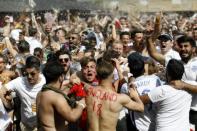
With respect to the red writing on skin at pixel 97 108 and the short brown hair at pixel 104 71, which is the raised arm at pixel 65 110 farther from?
the short brown hair at pixel 104 71

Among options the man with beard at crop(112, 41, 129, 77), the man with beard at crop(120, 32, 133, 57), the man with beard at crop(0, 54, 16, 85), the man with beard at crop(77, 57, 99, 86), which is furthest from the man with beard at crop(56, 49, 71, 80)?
the man with beard at crop(120, 32, 133, 57)

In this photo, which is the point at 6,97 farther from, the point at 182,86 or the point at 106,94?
the point at 182,86

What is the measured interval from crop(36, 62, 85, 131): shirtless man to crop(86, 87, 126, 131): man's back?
6.6 inches

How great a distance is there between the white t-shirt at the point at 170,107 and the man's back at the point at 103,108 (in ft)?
1.79

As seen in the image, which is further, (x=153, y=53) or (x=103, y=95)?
(x=153, y=53)

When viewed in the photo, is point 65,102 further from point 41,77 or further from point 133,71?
point 41,77

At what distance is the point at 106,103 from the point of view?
20.2 feet

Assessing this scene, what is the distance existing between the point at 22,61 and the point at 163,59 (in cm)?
268

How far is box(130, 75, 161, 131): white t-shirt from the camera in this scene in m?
6.66

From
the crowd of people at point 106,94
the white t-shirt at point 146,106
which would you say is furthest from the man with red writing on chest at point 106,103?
the white t-shirt at point 146,106

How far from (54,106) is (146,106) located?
55.0 inches

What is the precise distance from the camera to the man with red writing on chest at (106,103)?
6.14 meters

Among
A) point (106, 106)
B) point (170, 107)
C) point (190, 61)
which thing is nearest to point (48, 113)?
point (106, 106)

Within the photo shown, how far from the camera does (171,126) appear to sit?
6426 millimetres
